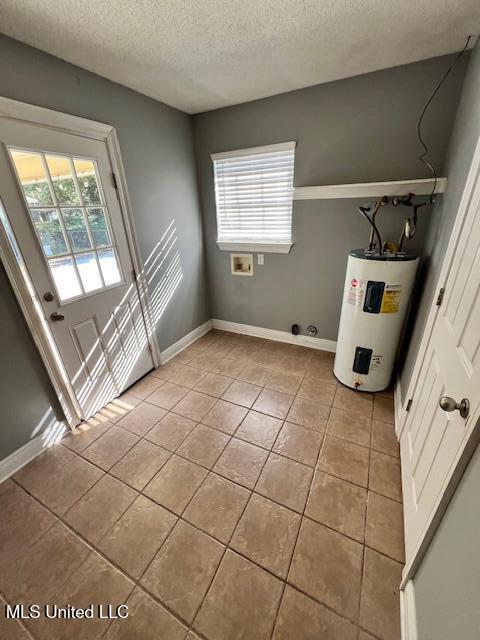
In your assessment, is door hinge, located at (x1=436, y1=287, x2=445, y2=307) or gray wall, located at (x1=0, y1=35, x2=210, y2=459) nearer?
door hinge, located at (x1=436, y1=287, x2=445, y2=307)

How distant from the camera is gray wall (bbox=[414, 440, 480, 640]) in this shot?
0.62 metres

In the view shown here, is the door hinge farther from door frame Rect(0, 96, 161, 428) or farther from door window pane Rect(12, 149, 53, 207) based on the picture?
door window pane Rect(12, 149, 53, 207)

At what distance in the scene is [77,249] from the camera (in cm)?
179

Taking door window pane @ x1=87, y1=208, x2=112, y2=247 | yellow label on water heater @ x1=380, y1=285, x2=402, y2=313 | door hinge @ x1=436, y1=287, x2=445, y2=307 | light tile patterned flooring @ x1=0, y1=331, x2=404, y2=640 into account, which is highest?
door window pane @ x1=87, y1=208, x2=112, y2=247

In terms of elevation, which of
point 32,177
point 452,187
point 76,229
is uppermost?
point 32,177

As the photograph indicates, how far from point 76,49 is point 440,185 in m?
2.45

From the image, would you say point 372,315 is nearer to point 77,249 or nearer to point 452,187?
point 452,187

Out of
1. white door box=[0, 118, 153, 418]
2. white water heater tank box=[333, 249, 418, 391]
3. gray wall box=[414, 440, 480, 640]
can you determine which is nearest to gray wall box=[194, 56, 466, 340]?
white water heater tank box=[333, 249, 418, 391]

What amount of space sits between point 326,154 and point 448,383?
207 centimetres

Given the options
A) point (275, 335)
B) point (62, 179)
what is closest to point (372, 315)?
point (275, 335)

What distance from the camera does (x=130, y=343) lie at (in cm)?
234

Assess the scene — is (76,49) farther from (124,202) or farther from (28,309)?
(28,309)

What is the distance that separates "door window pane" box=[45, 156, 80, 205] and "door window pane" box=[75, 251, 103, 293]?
1.20ft

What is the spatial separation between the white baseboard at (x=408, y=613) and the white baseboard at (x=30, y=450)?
2.17m
